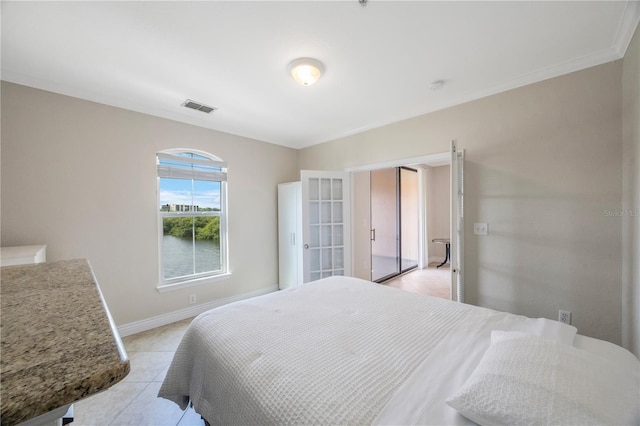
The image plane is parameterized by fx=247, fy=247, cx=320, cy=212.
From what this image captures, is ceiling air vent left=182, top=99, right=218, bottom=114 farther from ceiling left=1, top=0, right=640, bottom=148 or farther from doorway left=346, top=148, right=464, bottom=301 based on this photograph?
doorway left=346, top=148, right=464, bottom=301

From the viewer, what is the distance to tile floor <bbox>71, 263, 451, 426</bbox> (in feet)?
5.57

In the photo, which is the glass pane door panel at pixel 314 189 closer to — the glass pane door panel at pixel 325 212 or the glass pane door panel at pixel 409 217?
the glass pane door panel at pixel 325 212

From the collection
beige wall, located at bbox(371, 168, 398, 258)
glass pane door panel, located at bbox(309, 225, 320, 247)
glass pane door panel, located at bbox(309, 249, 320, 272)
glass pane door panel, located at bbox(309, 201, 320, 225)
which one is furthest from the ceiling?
beige wall, located at bbox(371, 168, 398, 258)

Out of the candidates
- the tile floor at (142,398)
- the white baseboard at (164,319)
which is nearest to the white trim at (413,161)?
the white baseboard at (164,319)

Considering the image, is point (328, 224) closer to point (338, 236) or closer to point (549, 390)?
point (338, 236)

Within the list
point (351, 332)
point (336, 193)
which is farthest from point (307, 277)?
point (351, 332)

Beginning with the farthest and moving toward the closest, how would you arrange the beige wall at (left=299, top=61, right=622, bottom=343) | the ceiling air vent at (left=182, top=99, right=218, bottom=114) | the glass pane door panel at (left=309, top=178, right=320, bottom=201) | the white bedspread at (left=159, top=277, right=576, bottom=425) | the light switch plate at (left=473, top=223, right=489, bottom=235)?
the glass pane door panel at (left=309, top=178, right=320, bottom=201)
the ceiling air vent at (left=182, top=99, right=218, bottom=114)
the light switch plate at (left=473, top=223, right=489, bottom=235)
the beige wall at (left=299, top=61, right=622, bottom=343)
the white bedspread at (left=159, top=277, right=576, bottom=425)

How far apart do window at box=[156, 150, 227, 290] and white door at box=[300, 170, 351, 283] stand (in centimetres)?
128

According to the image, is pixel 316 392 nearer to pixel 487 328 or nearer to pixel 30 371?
pixel 30 371

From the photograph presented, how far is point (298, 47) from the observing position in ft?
6.05

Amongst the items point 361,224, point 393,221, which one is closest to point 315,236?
point 361,224

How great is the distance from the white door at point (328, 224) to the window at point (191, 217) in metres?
1.28

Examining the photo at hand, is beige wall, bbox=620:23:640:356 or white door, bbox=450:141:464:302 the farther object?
white door, bbox=450:141:464:302

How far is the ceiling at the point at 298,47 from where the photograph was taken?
1.53m
